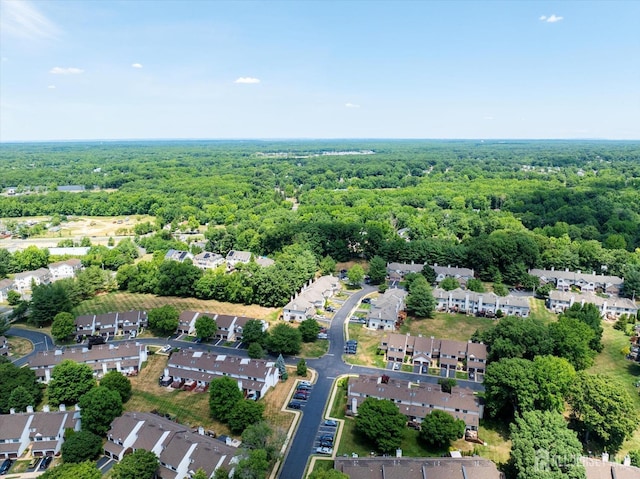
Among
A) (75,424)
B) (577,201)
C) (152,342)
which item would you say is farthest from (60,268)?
(577,201)

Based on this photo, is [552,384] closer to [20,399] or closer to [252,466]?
[252,466]

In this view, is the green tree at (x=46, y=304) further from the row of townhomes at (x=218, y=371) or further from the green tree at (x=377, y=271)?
the green tree at (x=377, y=271)

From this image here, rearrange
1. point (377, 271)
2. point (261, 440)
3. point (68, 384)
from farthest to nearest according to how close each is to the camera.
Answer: point (377, 271)
point (68, 384)
point (261, 440)

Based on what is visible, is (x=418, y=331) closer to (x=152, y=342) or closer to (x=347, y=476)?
(x=347, y=476)

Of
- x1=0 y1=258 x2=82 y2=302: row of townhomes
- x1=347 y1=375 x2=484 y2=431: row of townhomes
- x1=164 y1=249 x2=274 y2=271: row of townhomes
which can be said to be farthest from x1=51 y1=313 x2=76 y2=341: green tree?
x1=347 y1=375 x2=484 y2=431: row of townhomes

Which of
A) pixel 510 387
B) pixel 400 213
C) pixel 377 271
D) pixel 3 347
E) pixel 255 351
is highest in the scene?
pixel 400 213

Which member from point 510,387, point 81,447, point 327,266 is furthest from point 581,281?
point 81,447

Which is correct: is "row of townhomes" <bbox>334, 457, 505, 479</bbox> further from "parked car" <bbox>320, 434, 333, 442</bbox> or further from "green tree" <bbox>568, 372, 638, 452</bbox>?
"green tree" <bbox>568, 372, 638, 452</bbox>
